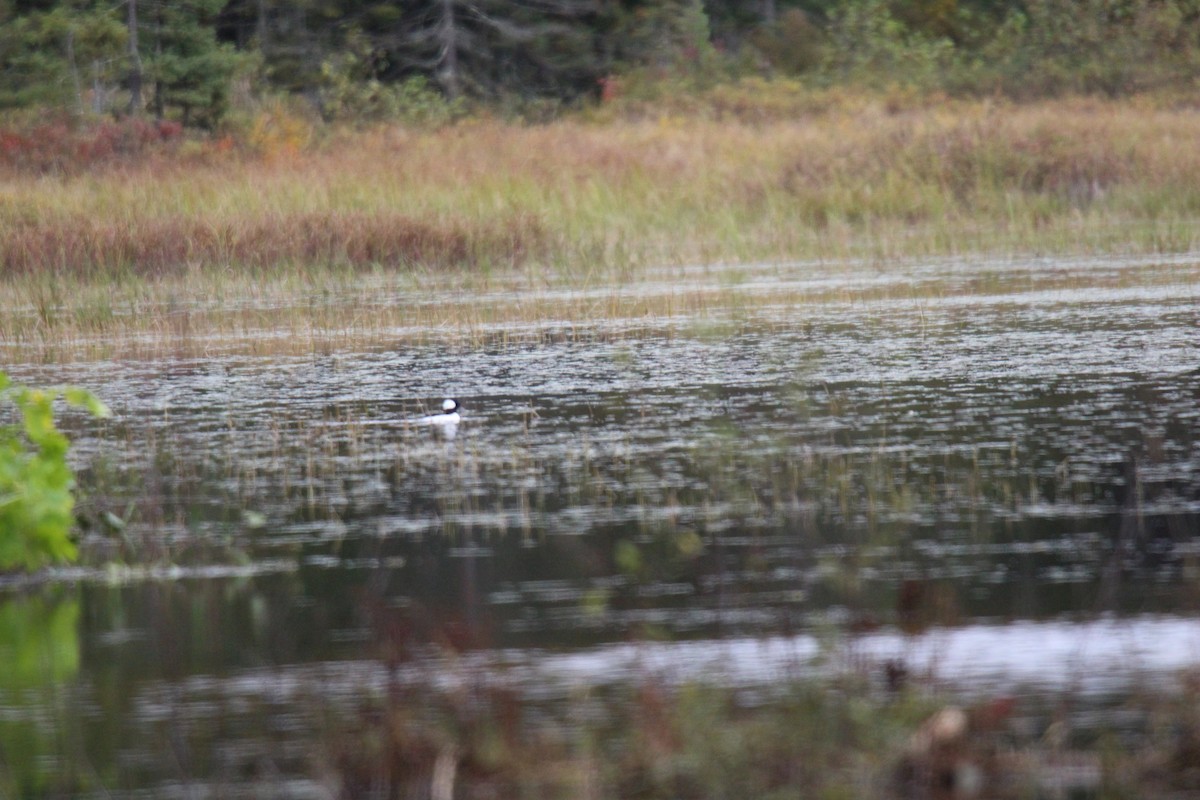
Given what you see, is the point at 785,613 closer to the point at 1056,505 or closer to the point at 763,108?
the point at 1056,505

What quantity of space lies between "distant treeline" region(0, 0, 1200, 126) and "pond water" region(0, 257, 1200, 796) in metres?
20.4

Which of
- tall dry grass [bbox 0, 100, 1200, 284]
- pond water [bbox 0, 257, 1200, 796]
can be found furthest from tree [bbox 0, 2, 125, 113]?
pond water [bbox 0, 257, 1200, 796]

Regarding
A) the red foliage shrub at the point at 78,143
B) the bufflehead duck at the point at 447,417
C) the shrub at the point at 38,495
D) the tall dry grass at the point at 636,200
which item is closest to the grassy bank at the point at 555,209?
the tall dry grass at the point at 636,200

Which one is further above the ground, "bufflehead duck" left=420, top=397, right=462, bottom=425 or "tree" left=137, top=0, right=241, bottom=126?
"tree" left=137, top=0, right=241, bottom=126

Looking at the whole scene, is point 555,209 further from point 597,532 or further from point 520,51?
point 520,51

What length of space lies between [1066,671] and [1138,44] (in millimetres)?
31511

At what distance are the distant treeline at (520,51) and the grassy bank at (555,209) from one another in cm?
568

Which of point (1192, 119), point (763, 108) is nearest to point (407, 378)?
point (1192, 119)

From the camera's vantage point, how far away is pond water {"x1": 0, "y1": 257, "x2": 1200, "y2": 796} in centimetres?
514

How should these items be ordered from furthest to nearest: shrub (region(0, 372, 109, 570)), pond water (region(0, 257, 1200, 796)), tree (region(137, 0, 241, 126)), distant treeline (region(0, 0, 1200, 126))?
1. distant treeline (region(0, 0, 1200, 126))
2. tree (region(137, 0, 241, 126))
3. shrub (region(0, 372, 109, 570))
4. pond water (region(0, 257, 1200, 796))

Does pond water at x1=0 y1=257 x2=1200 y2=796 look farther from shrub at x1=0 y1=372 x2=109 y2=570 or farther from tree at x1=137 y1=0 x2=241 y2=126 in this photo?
tree at x1=137 y1=0 x2=241 y2=126

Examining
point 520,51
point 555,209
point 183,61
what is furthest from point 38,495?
point 520,51

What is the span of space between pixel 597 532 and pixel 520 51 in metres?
36.6

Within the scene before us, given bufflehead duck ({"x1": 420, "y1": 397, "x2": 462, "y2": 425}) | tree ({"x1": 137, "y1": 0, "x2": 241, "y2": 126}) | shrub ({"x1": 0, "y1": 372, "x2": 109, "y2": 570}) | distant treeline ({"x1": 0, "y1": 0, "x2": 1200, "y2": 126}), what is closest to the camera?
shrub ({"x1": 0, "y1": 372, "x2": 109, "y2": 570})
